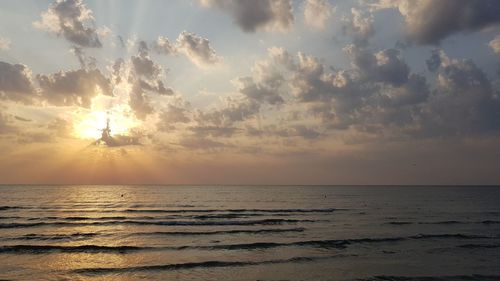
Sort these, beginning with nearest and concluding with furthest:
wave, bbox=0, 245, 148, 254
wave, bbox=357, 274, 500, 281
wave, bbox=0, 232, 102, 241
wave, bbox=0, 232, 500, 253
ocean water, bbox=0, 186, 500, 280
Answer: wave, bbox=357, 274, 500, 281 → ocean water, bbox=0, 186, 500, 280 → wave, bbox=0, 245, 148, 254 → wave, bbox=0, 232, 500, 253 → wave, bbox=0, 232, 102, 241

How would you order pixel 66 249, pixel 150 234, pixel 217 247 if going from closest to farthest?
1. pixel 66 249
2. pixel 217 247
3. pixel 150 234

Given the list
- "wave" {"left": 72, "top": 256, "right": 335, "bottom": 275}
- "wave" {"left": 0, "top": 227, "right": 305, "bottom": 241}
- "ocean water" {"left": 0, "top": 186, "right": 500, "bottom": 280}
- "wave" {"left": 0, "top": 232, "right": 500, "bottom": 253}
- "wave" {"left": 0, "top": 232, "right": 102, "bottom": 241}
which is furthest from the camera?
"wave" {"left": 0, "top": 227, "right": 305, "bottom": 241}

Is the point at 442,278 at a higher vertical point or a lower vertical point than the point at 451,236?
lower

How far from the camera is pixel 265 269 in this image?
25.1 meters

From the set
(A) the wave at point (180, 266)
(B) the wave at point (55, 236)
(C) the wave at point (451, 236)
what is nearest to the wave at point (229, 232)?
(B) the wave at point (55, 236)

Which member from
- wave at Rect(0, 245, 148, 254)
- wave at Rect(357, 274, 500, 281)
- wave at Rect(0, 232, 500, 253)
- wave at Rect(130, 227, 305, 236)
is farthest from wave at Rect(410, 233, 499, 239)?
wave at Rect(0, 245, 148, 254)

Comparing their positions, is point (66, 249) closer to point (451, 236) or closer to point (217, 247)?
point (217, 247)

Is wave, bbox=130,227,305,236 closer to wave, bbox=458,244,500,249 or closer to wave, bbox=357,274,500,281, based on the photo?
wave, bbox=458,244,500,249

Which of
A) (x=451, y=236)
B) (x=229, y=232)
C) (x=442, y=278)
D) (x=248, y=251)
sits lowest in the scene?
(x=442, y=278)

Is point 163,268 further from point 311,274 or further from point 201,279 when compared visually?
point 311,274

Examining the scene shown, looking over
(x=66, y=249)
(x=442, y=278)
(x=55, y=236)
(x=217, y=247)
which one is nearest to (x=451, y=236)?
(x=442, y=278)

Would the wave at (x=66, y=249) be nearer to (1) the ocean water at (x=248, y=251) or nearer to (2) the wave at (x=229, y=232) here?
(1) the ocean water at (x=248, y=251)

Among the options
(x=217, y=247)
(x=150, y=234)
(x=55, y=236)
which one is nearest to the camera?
(x=217, y=247)

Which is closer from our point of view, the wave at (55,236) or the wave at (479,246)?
the wave at (479,246)
